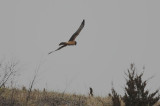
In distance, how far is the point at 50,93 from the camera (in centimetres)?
1357

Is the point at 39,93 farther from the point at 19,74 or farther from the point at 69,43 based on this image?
the point at 69,43

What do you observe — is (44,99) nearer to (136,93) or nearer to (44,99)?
(44,99)

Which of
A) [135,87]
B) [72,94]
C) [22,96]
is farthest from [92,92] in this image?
[135,87]

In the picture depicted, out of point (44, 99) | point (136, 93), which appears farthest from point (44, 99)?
point (136, 93)

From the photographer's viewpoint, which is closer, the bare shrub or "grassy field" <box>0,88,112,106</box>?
the bare shrub

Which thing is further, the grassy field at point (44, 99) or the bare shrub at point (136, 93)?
the grassy field at point (44, 99)

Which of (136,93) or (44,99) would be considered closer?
(136,93)

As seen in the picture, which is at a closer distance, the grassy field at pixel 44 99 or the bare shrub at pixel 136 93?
the bare shrub at pixel 136 93

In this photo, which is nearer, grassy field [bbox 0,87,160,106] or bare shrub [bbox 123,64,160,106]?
bare shrub [bbox 123,64,160,106]

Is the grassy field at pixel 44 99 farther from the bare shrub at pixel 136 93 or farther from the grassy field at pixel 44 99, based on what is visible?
the bare shrub at pixel 136 93

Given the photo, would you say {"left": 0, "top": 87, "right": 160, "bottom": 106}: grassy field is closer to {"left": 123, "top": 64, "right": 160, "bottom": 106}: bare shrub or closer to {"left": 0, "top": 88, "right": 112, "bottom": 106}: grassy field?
{"left": 0, "top": 88, "right": 112, "bottom": 106}: grassy field

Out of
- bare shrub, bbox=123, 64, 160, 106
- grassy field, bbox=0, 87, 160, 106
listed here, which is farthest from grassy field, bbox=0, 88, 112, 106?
bare shrub, bbox=123, 64, 160, 106

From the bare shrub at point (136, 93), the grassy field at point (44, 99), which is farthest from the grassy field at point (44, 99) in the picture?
the bare shrub at point (136, 93)

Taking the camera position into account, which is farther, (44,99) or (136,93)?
(44,99)
